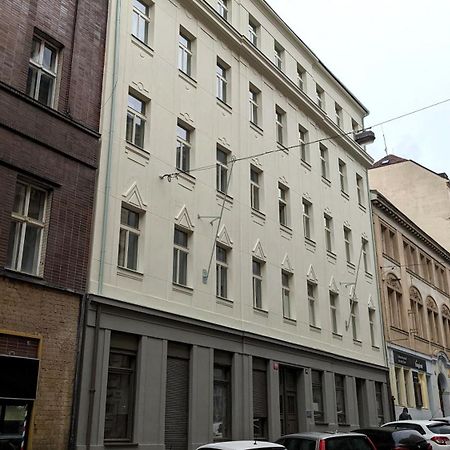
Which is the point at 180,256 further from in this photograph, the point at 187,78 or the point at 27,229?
the point at 187,78

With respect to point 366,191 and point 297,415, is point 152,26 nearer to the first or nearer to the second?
point 297,415

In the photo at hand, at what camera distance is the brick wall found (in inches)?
507

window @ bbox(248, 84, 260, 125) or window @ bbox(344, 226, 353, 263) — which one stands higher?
window @ bbox(248, 84, 260, 125)

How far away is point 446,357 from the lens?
39.7 meters

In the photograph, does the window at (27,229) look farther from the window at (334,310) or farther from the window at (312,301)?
the window at (334,310)

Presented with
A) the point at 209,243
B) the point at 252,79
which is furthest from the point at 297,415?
the point at 252,79

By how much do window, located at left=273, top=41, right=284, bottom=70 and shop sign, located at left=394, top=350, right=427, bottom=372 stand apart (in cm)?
1666

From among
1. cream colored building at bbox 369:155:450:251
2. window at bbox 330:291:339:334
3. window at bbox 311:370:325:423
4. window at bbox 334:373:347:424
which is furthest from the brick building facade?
cream colored building at bbox 369:155:450:251

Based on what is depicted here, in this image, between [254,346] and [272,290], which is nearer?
[254,346]

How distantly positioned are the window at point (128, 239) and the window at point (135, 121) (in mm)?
2250

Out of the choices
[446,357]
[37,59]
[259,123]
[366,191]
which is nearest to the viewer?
[37,59]

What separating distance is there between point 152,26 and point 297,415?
15.0 meters

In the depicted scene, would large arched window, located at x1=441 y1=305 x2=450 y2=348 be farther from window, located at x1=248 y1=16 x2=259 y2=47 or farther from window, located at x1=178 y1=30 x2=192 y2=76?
window, located at x1=178 y1=30 x2=192 y2=76

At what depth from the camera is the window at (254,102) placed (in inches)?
948
